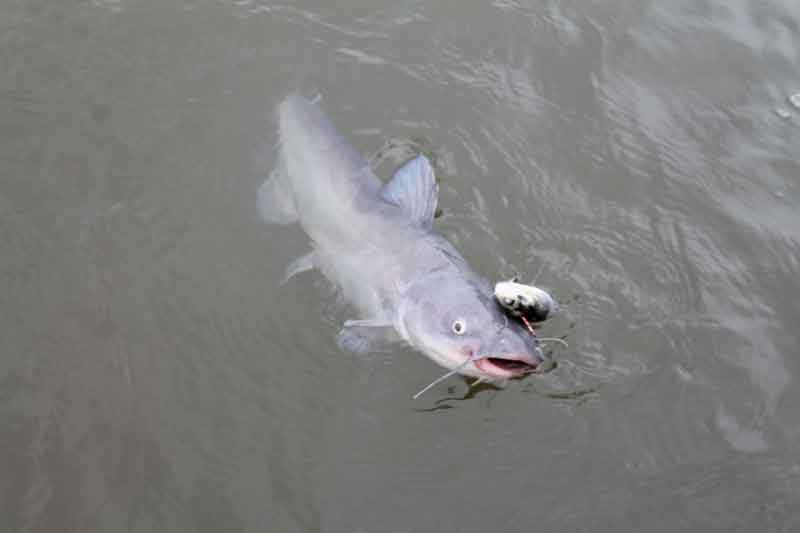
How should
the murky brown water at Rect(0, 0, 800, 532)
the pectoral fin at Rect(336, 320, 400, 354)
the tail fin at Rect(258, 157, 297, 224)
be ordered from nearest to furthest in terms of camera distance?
1. the murky brown water at Rect(0, 0, 800, 532)
2. the pectoral fin at Rect(336, 320, 400, 354)
3. the tail fin at Rect(258, 157, 297, 224)

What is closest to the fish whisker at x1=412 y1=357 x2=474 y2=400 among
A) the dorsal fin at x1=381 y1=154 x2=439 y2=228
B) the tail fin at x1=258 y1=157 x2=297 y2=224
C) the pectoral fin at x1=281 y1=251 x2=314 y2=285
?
the dorsal fin at x1=381 y1=154 x2=439 y2=228

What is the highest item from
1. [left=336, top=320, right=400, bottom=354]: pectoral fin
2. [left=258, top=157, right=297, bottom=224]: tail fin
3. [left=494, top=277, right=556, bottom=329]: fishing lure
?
[left=494, top=277, right=556, bottom=329]: fishing lure

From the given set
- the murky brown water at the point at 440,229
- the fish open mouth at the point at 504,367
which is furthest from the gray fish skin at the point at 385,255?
the murky brown water at the point at 440,229

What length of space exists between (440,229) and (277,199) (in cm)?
96

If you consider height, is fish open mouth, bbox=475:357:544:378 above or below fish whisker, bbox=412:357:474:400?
above

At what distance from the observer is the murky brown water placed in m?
3.31

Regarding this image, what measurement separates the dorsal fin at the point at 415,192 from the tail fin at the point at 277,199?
604 millimetres

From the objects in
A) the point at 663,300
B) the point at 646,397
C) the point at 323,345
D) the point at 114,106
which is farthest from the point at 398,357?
the point at 114,106

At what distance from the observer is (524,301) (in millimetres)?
3348

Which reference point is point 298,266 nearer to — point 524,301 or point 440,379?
point 440,379

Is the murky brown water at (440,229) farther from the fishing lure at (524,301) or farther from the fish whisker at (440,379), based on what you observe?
the fishing lure at (524,301)

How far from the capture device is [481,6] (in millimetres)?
5824

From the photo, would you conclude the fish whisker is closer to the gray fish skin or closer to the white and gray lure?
the gray fish skin

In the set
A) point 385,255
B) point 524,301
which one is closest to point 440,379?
point 524,301
